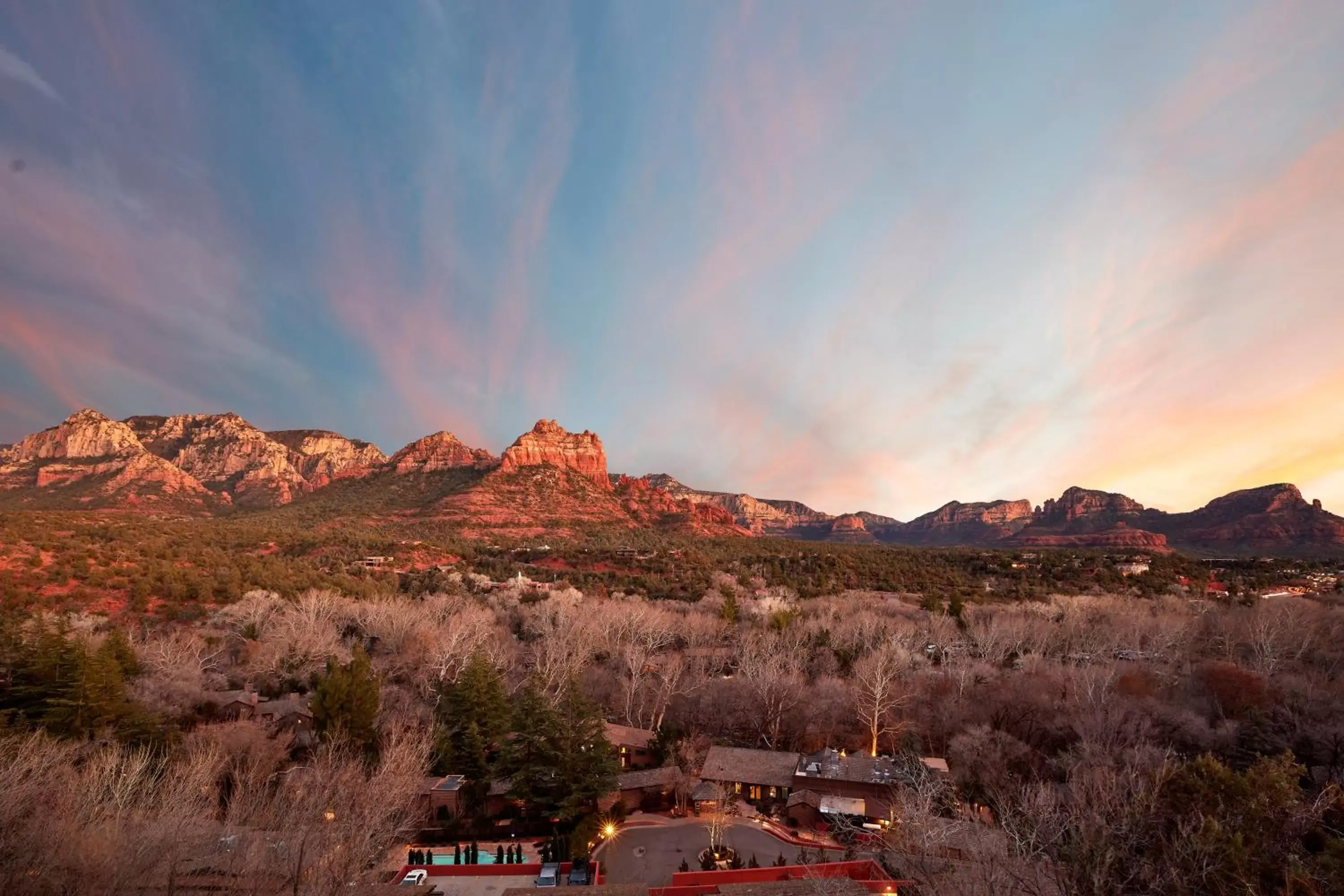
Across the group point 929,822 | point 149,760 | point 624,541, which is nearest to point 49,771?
point 149,760

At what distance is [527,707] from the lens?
96.8ft

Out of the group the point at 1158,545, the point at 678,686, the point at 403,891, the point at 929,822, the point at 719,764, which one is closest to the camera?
the point at 403,891

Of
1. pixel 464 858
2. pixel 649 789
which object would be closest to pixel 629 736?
pixel 649 789

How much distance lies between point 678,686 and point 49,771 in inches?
1351

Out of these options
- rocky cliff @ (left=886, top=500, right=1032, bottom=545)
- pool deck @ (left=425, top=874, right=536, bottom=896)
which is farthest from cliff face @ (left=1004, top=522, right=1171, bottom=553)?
pool deck @ (left=425, top=874, right=536, bottom=896)

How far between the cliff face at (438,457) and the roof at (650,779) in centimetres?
10010

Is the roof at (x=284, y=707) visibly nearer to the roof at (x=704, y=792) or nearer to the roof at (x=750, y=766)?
the roof at (x=704, y=792)

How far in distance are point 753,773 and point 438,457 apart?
113366mm

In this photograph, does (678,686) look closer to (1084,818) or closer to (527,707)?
(527,707)

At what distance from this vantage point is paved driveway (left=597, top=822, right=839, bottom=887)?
2370cm

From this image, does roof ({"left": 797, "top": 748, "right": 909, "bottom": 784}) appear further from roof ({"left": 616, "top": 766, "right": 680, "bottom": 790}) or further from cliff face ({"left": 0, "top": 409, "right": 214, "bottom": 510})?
cliff face ({"left": 0, "top": 409, "right": 214, "bottom": 510})

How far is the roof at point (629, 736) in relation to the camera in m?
36.3

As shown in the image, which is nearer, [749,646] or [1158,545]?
[749,646]

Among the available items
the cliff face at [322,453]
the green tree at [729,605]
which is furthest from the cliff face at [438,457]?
the green tree at [729,605]
